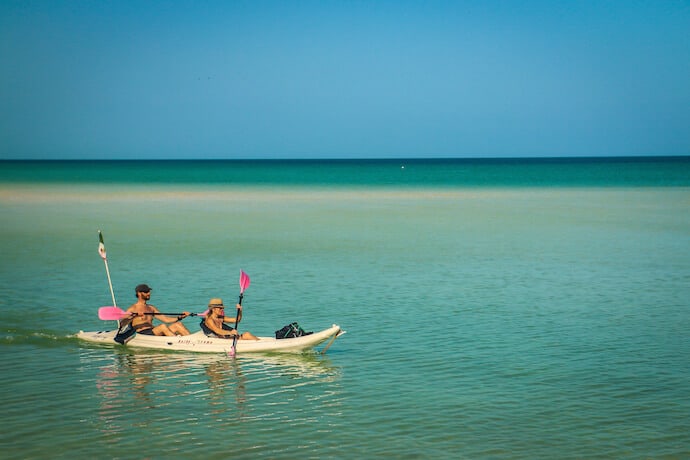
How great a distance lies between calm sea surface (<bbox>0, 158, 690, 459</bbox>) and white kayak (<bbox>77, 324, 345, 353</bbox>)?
19 centimetres

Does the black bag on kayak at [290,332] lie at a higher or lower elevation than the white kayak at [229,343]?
higher

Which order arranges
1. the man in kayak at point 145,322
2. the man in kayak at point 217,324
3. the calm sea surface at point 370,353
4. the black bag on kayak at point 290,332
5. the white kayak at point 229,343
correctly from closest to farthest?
the calm sea surface at point 370,353 → the white kayak at point 229,343 → the black bag on kayak at point 290,332 → the man in kayak at point 217,324 → the man in kayak at point 145,322

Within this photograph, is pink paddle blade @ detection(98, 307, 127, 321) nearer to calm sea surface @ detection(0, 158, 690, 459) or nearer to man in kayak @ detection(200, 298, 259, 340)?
calm sea surface @ detection(0, 158, 690, 459)

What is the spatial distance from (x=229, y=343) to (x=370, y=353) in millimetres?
2185

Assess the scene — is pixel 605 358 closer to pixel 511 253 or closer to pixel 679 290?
pixel 679 290

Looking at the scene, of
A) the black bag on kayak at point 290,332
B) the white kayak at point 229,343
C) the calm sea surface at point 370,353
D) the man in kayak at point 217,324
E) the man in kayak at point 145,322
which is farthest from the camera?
the man in kayak at point 145,322

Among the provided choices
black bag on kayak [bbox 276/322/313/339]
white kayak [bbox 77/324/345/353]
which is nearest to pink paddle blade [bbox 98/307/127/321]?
white kayak [bbox 77/324/345/353]

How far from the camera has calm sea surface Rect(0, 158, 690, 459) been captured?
10445mm

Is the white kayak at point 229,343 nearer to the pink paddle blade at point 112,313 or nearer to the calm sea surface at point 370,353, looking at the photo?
the calm sea surface at point 370,353

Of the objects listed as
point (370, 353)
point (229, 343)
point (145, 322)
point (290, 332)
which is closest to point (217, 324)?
point (229, 343)

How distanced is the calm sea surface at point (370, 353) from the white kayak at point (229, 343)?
185 millimetres

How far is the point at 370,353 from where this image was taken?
14578 millimetres

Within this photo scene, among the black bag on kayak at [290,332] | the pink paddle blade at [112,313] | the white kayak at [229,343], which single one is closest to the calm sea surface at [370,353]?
the white kayak at [229,343]

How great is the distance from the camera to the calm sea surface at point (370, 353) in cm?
1045
